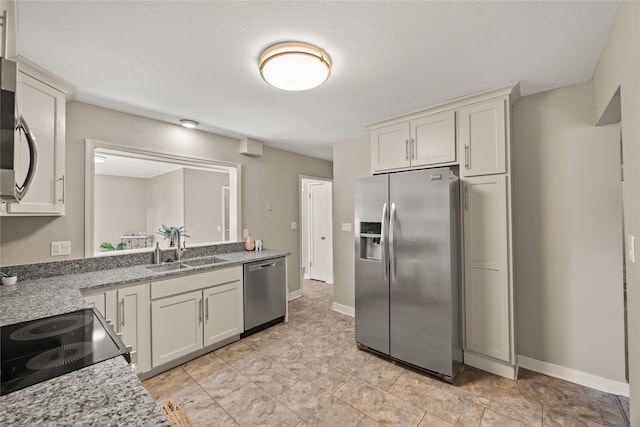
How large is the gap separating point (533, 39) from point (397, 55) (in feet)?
2.55

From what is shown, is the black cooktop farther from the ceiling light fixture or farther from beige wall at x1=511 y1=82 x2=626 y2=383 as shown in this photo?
beige wall at x1=511 y1=82 x2=626 y2=383

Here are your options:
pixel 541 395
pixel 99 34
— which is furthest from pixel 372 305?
pixel 99 34

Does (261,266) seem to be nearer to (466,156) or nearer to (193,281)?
(193,281)

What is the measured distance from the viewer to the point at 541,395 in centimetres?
204

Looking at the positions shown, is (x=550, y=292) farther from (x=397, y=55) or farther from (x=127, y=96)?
(x=127, y=96)

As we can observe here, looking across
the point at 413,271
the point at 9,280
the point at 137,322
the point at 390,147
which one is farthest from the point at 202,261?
the point at 390,147

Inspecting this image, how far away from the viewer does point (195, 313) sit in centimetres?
261

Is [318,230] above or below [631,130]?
below

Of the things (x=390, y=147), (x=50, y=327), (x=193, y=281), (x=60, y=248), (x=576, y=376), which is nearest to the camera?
(x=50, y=327)

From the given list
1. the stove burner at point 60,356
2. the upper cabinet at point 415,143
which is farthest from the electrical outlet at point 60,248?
the upper cabinet at point 415,143

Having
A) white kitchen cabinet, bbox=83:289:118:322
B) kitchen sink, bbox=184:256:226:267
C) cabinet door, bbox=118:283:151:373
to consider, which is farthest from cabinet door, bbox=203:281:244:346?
white kitchen cabinet, bbox=83:289:118:322

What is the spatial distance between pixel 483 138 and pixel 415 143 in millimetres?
593

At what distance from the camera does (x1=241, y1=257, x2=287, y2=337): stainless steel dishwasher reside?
3.07 m

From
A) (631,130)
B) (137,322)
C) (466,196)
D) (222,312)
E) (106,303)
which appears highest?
(631,130)
